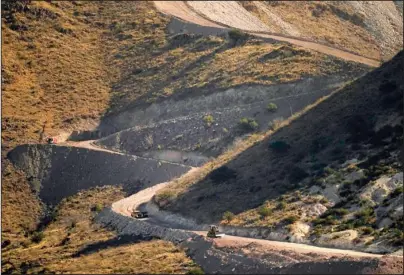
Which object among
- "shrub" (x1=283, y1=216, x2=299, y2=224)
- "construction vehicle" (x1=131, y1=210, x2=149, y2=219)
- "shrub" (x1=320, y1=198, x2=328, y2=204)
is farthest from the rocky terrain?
"construction vehicle" (x1=131, y1=210, x2=149, y2=219)

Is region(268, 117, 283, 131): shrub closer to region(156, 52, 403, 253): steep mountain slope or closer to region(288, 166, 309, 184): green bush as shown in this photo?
region(156, 52, 403, 253): steep mountain slope

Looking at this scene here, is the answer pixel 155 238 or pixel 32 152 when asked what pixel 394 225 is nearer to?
pixel 155 238

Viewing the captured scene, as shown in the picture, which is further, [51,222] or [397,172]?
[51,222]

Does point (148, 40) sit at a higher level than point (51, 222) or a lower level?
higher

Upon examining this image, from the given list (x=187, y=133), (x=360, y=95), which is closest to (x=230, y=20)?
(x=187, y=133)

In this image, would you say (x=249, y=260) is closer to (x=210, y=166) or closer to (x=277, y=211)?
(x=277, y=211)

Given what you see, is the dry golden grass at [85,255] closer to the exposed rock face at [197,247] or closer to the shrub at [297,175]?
the exposed rock face at [197,247]

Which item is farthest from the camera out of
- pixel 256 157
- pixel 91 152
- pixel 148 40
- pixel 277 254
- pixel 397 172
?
pixel 148 40
